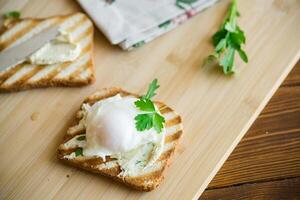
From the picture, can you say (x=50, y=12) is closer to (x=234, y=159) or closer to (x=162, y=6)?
(x=162, y=6)

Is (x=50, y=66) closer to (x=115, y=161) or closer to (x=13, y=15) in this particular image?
(x=13, y=15)

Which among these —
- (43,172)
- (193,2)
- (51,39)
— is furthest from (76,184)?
(193,2)

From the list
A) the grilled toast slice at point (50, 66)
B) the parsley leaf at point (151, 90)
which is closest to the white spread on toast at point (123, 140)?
the parsley leaf at point (151, 90)

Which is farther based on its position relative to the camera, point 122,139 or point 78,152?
point 78,152

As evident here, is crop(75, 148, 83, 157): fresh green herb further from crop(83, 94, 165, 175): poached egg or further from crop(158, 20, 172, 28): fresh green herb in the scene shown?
crop(158, 20, 172, 28): fresh green herb

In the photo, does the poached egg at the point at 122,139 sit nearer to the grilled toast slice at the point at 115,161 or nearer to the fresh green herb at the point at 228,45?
the grilled toast slice at the point at 115,161

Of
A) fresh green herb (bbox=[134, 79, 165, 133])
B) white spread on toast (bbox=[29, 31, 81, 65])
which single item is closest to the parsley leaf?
fresh green herb (bbox=[134, 79, 165, 133])

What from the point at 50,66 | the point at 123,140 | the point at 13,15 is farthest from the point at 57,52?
the point at 123,140
